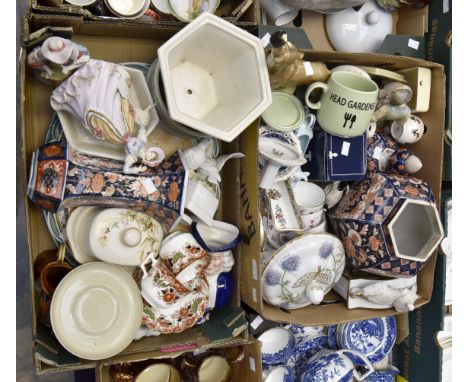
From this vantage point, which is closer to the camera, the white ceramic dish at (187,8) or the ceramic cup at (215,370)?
the white ceramic dish at (187,8)

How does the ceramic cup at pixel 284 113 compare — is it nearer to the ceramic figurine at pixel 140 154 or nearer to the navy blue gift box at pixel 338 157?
the navy blue gift box at pixel 338 157

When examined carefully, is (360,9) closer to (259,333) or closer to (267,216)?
(267,216)

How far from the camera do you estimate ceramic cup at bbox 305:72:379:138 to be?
4.62 feet

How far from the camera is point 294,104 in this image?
151cm

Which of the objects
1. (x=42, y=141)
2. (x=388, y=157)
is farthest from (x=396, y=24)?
(x=42, y=141)

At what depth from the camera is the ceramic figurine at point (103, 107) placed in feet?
3.92

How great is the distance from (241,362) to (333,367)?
33 centimetres

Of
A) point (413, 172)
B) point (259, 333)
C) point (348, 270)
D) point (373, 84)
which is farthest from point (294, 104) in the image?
point (259, 333)

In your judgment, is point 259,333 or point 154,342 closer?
point 154,342

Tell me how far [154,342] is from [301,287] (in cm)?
48

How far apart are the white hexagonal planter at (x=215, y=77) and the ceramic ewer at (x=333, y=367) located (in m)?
0.88

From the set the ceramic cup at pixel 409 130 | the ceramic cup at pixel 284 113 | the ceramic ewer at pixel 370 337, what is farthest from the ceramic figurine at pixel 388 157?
the ceramic ewer at pixel 370 337

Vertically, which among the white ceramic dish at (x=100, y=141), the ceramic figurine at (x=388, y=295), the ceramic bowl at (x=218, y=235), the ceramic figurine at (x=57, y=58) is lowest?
the ceramic figurine at (x=388, y=295)

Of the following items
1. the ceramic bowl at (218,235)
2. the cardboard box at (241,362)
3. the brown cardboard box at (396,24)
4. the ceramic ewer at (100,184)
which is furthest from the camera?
the brown cardboard box at (396,24)
